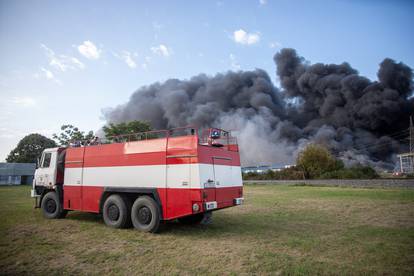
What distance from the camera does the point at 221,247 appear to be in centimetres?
654

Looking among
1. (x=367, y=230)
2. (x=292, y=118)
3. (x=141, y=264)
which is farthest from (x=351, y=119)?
(x=141, y=264)

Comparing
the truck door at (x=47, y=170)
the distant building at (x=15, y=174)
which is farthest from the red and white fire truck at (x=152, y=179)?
the distant building at (x=15, y=174)

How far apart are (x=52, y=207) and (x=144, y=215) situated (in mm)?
5048

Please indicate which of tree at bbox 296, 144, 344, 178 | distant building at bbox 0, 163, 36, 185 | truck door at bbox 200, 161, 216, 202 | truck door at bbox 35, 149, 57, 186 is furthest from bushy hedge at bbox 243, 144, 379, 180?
distant building at bbox 0, 163, 36, 185

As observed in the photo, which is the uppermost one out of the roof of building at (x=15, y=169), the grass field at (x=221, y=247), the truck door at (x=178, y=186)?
the roof of building at (x=15, y=169)

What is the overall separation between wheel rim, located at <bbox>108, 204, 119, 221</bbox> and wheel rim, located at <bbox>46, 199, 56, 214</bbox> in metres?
3.47

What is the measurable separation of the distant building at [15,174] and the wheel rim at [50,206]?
49.2 meters

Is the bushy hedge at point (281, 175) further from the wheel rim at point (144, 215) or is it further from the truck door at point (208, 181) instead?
the wheel rim at point (144, 215)

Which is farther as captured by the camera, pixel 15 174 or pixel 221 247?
pixel 15 174

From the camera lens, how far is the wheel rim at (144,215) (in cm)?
793

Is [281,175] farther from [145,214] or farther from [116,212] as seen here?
[145,214]

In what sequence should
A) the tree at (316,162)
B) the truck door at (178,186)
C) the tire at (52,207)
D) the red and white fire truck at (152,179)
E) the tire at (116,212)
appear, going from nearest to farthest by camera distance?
the truck door at (178,186)
the red and white fire truck at (152,179)
the tire at (116,212)
the tire at (52,207)
the tree at (316,162)

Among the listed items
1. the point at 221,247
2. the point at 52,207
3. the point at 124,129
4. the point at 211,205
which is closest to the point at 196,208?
the point at 211,205

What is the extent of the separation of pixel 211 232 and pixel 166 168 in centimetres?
244
